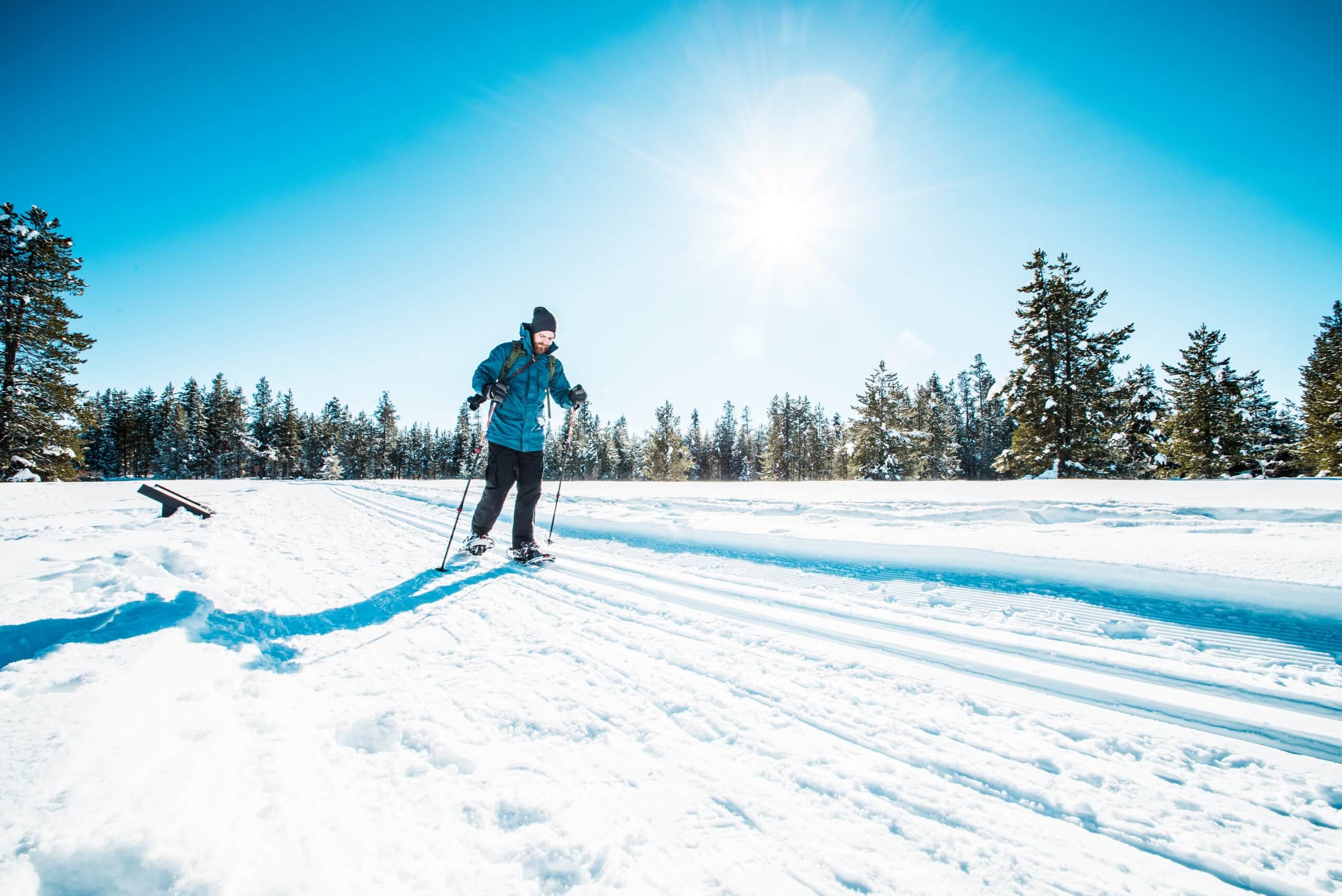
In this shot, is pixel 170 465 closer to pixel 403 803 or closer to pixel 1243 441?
pixel 403 803

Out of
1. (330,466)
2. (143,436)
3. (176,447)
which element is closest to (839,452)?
(330,466)

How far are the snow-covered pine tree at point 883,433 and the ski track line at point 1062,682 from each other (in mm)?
28358

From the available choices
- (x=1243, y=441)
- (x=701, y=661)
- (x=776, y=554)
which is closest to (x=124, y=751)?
(x=701, y=661)

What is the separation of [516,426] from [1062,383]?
21400 mm

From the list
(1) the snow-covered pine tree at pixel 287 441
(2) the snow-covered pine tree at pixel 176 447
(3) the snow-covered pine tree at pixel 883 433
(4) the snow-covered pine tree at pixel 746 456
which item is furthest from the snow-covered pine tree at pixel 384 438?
(3) the snow-covered pine tree at pixel 883 433

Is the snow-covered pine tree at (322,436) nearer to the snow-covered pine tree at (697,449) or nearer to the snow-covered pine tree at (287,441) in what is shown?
the snow-covered pine tree at (287,441)

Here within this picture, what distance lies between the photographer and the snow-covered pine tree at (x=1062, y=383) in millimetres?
17953

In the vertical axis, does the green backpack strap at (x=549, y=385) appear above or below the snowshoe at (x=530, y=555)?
above

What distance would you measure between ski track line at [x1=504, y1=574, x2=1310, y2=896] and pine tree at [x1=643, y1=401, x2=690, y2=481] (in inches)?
2097

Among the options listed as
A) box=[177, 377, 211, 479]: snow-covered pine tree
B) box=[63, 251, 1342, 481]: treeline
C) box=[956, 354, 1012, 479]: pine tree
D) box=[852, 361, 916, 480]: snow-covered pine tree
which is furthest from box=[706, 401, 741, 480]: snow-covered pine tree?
box=[177, 377, 211, 479]: snow-covered pine tree

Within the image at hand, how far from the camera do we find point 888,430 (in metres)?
29.2

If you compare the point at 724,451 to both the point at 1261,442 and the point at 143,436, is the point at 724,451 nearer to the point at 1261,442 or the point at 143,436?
the point at 1261,442

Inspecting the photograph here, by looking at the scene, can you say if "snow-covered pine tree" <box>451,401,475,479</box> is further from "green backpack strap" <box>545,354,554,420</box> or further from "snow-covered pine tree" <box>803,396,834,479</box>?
"green backpack strap" <box>545,354,554,420</box>

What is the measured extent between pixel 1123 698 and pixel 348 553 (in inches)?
213
